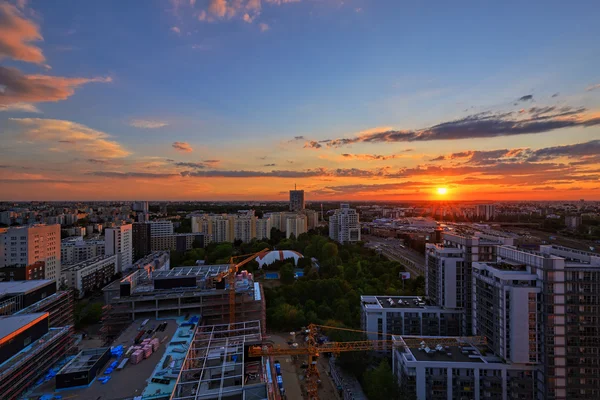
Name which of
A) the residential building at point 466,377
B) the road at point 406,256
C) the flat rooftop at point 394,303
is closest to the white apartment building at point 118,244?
the flat rooftop at point 394,303

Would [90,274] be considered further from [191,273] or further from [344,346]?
[344,346]

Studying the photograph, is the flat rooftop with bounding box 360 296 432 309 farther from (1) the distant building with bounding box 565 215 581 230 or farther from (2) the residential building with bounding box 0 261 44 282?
(1) the distant building with bounding box 565 215 581 230

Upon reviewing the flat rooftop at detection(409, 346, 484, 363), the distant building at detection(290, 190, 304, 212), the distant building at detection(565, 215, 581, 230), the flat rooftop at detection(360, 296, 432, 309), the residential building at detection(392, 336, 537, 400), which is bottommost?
the residential building at detection(392, 336, 537, 400)

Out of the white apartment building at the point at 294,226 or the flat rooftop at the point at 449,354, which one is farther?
the white apartment building at the point at 294,226

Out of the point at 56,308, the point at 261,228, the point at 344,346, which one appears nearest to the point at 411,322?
the point at 344,346

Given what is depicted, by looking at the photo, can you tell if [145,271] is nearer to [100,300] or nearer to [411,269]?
[100,300]

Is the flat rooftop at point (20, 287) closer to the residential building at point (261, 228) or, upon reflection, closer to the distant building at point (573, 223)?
the residential building at point (261, 228)

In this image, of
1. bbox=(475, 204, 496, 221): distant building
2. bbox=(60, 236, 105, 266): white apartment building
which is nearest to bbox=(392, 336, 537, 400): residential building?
bbox=(60, 236, 105, 266): white apartment building
